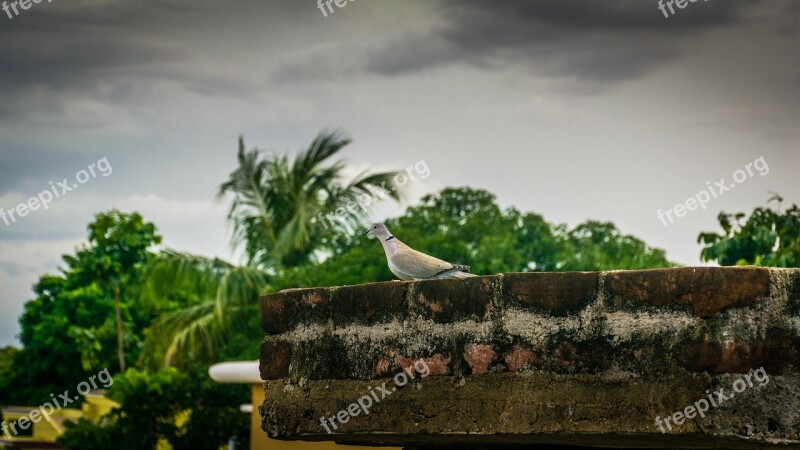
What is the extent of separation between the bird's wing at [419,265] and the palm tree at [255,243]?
22.8 metres

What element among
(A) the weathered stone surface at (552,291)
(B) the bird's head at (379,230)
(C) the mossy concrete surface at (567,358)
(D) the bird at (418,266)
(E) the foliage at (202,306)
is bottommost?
(C) the mossy concrete surface at (567,358)

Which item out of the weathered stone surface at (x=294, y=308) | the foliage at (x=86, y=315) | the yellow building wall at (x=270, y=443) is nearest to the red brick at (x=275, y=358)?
the weathered stone surface at (x=294, y=308)

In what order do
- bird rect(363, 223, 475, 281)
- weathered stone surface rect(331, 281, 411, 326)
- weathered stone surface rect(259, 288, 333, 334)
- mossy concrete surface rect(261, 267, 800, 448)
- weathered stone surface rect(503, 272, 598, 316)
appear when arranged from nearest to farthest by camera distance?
mossy concrete surface rect(261, 267, 800, 448), weathered stone surface rect(503, 272, 598, 316), weathered stone surface rect(331, 281, 411, 326), weathered stone surface rect(259, 288, 333, 334), bird rect(363, 223, 475, 281)

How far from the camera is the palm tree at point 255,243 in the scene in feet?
86.3

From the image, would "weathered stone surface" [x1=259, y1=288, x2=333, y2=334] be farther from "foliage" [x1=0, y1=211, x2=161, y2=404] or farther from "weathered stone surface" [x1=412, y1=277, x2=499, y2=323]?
"foliage" [x1=0, y1=211, x2=161, y2=404]

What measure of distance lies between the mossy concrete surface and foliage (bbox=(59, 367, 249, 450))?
16.2 metres

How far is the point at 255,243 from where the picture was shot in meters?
28.7

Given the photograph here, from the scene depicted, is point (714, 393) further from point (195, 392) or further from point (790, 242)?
point (195, 392)

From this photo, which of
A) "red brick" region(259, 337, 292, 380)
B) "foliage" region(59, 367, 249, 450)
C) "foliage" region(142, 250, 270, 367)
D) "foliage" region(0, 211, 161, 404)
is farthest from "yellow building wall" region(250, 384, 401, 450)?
"foliage" region(0, 211, 161, 404)

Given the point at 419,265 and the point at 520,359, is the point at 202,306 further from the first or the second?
the point at 520,359

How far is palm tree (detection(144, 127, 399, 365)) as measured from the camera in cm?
2630

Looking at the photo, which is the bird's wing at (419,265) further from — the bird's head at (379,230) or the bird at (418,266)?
the bird's head at (379,230)

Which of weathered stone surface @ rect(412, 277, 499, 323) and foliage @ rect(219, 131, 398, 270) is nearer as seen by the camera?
weathered stone surface @ rect(412, 277, 499, 323)

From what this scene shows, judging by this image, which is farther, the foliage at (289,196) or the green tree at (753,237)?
the foliage at (289,196)
